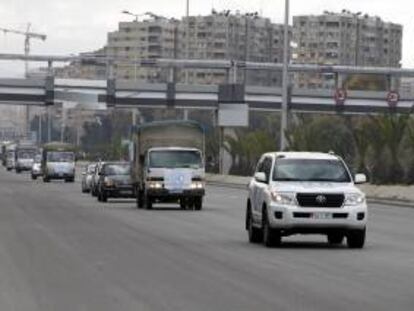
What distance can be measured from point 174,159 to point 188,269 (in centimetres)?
2339

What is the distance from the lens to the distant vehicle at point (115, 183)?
49938mm

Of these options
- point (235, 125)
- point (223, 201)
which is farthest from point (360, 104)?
point (223, 201)

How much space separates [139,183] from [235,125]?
50.4 m

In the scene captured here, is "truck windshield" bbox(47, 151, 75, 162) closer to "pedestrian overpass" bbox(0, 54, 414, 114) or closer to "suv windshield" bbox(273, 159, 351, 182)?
"pedestrian overpass" bbox(0, 54, 414, 114)

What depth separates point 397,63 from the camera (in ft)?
591

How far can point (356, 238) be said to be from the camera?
24.2 m

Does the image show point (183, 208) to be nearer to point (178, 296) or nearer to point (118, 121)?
point (178, 296)

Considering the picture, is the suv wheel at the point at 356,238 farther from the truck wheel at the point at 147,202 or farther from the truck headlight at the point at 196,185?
the truck wheel at the point at 147,202

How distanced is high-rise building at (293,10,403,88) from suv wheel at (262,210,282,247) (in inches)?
5680

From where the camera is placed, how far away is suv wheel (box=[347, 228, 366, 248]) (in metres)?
24.0

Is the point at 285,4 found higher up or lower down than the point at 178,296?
higher up

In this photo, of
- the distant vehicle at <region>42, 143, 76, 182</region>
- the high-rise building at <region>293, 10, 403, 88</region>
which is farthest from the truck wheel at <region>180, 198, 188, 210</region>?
the high-rise building at <region>293, 10, 403, 88</region>

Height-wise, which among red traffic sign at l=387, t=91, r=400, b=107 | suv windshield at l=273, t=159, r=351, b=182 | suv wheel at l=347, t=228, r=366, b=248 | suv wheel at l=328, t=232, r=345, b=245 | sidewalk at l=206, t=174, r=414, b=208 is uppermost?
red traffic sign at l=387, t=91, r=400, b=107

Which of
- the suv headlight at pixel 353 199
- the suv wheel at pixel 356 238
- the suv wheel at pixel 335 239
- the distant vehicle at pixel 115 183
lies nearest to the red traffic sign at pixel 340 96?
the distant vehicle at pixel 115 183
